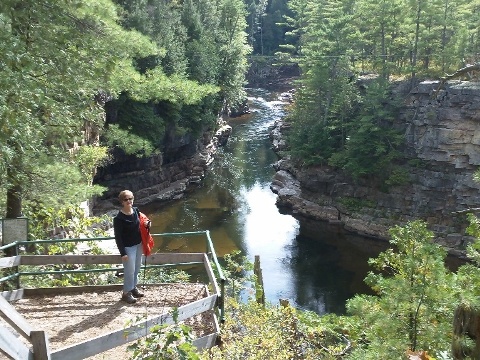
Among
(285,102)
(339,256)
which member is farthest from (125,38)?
(285,102)

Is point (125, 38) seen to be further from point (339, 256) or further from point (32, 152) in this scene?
point (339, 256)

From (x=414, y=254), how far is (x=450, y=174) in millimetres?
19506

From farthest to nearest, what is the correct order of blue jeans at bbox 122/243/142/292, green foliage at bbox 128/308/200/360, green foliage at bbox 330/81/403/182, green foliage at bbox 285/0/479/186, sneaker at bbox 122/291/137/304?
green foliage at bbox 285/0/479/186 < green foliage at bbox 330/81/403/182 < sneaker at bbox 122/291/137/304 < blue jeans at bbox 122/243/142/292 < green foliage at bbox 128/308/200/360

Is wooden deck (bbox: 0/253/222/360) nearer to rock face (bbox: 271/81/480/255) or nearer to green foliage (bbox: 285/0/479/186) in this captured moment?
rock face (bbox: 271/81/480/255)

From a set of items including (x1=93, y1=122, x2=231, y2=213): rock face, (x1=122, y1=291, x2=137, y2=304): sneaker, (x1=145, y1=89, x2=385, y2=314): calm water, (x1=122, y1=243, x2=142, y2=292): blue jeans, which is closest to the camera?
(x1=122, y1=243, x2=142, y2=292): blue jeans

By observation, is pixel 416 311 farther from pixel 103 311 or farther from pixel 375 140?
pixel 375 140

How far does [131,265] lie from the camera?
20.1ft

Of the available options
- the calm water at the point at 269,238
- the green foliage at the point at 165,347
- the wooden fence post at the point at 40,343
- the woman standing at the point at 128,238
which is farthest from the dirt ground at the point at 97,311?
the calm water at the point at 269,238

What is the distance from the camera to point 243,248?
21.2 m

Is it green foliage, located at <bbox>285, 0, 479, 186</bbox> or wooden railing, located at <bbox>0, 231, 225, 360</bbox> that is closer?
wooden railing, located at <bbox>0, 231, 225, 360</bbox>

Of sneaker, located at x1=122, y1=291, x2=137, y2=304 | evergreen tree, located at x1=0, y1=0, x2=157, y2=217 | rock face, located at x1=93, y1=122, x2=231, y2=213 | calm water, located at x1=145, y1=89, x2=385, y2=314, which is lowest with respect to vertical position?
calm water, located at x1=145, y1=89, x2=385, y2=314

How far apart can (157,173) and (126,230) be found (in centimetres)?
2234

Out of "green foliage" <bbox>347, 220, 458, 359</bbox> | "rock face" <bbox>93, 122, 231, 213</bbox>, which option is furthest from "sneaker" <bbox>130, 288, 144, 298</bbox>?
"rock face" <bbox>93, 122, 231, 213</bbox>

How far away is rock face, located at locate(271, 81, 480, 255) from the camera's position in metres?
23.1
